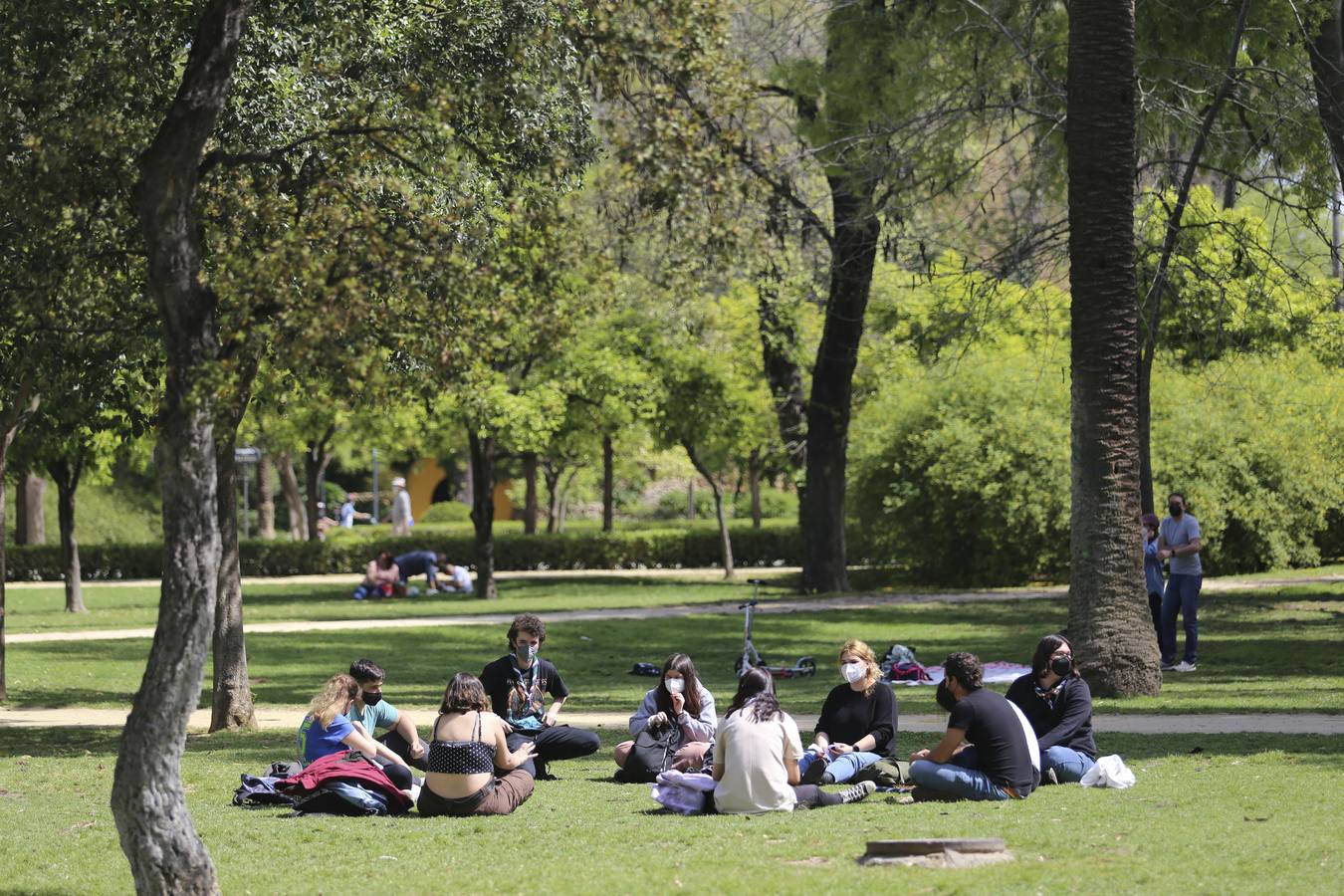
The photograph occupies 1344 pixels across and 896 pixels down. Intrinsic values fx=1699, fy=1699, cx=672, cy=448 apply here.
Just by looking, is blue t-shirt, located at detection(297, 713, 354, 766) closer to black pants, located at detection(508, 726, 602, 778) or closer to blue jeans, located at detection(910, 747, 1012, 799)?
black pants, located at detection(508, 726, 602, 778)

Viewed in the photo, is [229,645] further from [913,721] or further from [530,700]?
[913,721]

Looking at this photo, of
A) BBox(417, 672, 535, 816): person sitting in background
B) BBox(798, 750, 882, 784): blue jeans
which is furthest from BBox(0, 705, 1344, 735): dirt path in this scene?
BBox(417, 672, 535, 816): person sitting in background

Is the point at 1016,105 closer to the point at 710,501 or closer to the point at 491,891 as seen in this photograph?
the point at 491,891

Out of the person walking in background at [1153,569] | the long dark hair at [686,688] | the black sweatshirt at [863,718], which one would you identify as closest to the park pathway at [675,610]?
the person walking in background at [1153,569]

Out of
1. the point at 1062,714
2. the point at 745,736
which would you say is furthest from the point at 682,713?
the point at 1062,714

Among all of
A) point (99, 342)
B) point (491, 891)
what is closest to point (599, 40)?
point (99, 342)

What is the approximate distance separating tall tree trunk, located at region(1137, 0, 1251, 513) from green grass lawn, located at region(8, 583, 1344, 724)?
2.13 meters

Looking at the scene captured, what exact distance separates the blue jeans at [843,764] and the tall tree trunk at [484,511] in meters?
22.4

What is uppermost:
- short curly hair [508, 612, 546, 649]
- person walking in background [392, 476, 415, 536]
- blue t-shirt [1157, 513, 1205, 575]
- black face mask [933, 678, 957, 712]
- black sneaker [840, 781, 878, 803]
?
person walking in background [392, 476, 415, 536]

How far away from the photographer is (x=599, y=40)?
1054cm

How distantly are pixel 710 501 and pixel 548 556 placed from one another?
2744 cm

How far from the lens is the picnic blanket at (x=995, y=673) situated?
16922 mm

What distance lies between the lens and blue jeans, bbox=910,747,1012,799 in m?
9.78

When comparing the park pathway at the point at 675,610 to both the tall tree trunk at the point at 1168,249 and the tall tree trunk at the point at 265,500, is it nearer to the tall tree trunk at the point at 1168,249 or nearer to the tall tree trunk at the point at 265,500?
the tall tree trunk at the point at 1168,249
